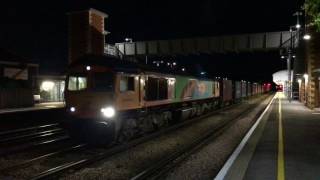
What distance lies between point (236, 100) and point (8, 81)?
23054 mm

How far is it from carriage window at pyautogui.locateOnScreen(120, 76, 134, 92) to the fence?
65.0ft

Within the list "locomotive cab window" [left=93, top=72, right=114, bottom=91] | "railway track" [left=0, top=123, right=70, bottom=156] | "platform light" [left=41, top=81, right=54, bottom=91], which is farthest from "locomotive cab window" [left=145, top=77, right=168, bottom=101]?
"platform light" [left=41, top=81, right=54, bottom=91]

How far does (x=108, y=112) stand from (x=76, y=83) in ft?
5.87

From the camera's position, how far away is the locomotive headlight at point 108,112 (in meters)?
13.8

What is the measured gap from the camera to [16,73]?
3459 cm

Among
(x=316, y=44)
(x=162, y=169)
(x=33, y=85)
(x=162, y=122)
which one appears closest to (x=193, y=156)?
(x=162, y=169)

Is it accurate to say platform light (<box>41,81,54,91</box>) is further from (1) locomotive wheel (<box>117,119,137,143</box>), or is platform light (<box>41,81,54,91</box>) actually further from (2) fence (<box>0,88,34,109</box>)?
(1) locomotive wheel (<box>117,119,137,143</box>)

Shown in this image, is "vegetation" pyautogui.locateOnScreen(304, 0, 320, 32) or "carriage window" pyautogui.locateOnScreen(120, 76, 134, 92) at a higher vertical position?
"vegetation" pyautogui.locateOnScreen(304, 0, 320, 32)

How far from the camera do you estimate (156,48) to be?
47.3 meters

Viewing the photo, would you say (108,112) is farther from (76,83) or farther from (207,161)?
(207,161)

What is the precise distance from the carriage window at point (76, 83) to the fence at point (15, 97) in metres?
19.0

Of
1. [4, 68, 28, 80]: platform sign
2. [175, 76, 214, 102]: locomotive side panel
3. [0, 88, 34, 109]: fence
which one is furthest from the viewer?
[4, 68, 28, 80]: platform sign

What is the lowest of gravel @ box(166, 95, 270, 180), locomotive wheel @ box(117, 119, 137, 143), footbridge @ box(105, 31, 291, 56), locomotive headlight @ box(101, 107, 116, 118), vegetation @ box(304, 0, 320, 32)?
gravel @ box(166, 95, 270, 180)

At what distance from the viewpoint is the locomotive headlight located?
45.2ft
